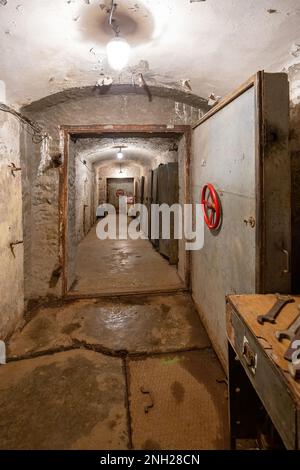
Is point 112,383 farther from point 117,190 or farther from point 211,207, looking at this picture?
point 117,190

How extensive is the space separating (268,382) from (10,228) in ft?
9.70

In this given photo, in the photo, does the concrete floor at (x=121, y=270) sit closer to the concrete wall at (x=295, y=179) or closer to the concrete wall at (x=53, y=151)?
the concrete wall at (x=53, y=151)

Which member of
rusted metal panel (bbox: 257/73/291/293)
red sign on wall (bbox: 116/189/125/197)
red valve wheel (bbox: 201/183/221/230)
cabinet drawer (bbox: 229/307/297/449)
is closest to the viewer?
cabinet drawer (bbox: 229/307/297/449)

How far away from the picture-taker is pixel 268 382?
1.17 meters

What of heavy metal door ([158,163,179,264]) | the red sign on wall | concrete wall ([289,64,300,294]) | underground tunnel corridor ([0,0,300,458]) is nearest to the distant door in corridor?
the red sign on wall

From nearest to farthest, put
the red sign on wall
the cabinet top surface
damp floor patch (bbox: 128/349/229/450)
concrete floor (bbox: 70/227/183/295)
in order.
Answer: the cabinet top surface, damp floor patch (bbox: 128/349/229/450), concrete floor (bbox: 70/227/183/295), the red sign on wall

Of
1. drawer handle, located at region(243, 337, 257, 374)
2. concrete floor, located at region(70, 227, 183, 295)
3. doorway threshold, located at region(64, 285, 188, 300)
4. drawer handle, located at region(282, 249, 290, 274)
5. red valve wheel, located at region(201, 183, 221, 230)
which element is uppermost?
red valve wheel, located at region(201, 183, 221, 230)

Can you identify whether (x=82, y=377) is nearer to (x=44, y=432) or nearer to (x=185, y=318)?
(x=44, y=432)

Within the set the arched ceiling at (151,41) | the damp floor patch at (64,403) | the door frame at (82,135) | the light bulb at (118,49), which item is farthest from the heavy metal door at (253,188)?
the door frame at (82,135)

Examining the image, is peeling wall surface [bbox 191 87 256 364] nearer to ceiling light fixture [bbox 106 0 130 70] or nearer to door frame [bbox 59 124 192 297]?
door frame [bbox 59 124 192 297]

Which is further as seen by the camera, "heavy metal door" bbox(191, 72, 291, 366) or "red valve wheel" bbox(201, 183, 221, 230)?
"red valve wheel" bbox(201, 183, 221, 230)

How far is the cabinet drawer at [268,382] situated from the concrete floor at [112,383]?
0.93m

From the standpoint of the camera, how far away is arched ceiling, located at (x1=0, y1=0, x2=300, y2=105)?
80.8 inches

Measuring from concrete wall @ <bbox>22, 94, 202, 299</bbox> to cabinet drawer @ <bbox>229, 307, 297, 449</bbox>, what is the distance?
10.1 feet
